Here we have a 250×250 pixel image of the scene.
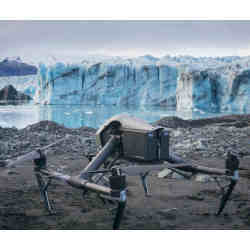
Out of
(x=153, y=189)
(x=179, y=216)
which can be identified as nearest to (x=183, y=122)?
(x=153, y=189)

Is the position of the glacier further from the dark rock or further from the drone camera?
the drone camera

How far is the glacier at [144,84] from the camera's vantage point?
2757cm

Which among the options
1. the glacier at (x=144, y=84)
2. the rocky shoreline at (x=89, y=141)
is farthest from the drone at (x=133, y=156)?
the glacier at (x=144, y=84)

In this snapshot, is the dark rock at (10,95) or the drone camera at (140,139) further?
the dark rock at (10,95)

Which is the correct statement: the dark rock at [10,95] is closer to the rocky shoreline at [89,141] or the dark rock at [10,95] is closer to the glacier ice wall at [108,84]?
the glacier ice wall at [108,84]

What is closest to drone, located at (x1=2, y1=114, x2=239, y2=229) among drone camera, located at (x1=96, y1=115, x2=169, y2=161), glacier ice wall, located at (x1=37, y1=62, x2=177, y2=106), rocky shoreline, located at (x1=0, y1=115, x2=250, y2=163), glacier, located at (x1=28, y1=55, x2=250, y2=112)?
drone camera, located at (x1=96, y1=115, x2=169, y2=161)

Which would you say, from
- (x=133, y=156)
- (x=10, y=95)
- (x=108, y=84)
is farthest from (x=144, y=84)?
(x=133, y=156)

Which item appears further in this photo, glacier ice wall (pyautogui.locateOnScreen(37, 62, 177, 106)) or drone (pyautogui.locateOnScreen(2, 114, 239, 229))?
glacier ice wall (pyautogui.locateOnScreen(37, 62, 177, 106))

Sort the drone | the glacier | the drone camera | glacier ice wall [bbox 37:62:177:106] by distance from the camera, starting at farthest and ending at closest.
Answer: glacier ice wall [bbox 37:62:177:106], the glacier, the drone camera, the drone

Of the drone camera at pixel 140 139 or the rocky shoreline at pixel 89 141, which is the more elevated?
the drone camera at pixel 140 139

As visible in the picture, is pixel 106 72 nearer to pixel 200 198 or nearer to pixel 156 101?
pixel 156 101

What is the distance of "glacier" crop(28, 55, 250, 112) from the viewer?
27.6 metres

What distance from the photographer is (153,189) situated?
17.6 ft

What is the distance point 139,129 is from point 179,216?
1192mm
